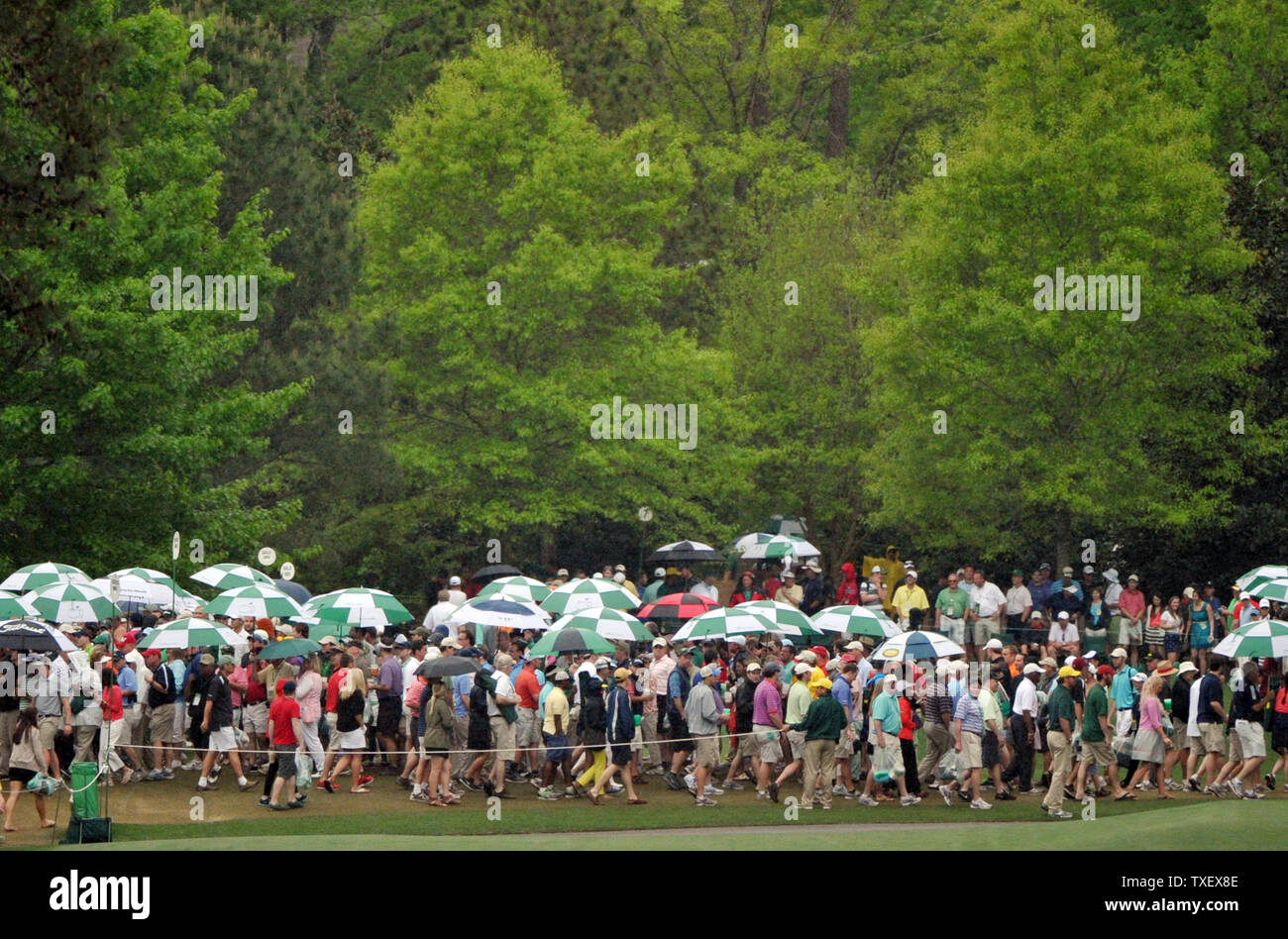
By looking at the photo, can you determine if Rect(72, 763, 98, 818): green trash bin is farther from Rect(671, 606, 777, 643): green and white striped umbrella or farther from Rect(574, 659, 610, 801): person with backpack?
Rect(671, 606, 777, 643): green and white striped umbrella

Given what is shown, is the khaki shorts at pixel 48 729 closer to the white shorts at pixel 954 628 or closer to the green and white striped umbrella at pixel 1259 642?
the green and white striped umbrella at pixel 1259 642

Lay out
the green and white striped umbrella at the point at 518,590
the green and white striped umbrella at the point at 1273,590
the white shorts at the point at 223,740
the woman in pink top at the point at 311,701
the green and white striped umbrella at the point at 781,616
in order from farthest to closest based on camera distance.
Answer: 1. the green and white striped umbrella at the point at 1273,590
2. the green and white striped umbrella at the point at 518,590
3. the green and white striped umbrella at the point at 781,616
4. the white shorts at the point at 223,740
5. the woman in pink top at the point at 311,701

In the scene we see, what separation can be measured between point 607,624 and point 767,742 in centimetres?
332

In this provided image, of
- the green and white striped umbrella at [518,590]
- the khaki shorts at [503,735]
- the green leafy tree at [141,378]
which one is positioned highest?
the green leafy tree at [141,378]

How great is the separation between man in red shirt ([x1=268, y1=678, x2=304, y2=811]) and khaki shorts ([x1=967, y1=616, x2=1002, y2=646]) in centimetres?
1510

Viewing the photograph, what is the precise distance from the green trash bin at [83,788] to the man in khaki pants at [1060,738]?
11116mm

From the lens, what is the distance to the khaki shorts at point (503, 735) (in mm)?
23891

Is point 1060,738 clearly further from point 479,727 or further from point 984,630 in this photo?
point 984,630

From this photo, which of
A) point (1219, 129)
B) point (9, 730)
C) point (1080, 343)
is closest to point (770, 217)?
point (1219, 129)

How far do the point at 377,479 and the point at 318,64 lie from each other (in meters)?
23.0

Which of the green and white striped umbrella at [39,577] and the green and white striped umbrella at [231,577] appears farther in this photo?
the green and white striped umbrella at [231,577]

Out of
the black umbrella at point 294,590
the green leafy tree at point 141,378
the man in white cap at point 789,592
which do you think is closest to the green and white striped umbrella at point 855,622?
the man in white cap at point 789,592

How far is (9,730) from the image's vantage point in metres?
21.7
